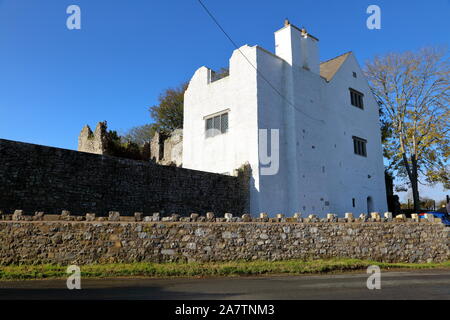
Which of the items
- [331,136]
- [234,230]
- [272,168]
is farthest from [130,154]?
[234,230]

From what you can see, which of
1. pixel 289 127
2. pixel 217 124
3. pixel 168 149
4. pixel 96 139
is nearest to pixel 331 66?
pixel 289 127

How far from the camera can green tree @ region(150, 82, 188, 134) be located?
47.2 metres

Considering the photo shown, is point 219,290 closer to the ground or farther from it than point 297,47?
closer to the ground

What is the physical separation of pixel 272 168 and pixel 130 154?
527 inches

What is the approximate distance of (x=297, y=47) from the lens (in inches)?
895

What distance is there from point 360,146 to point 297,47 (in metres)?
9.00

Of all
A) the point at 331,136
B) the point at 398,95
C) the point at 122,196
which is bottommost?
the point at 122,196

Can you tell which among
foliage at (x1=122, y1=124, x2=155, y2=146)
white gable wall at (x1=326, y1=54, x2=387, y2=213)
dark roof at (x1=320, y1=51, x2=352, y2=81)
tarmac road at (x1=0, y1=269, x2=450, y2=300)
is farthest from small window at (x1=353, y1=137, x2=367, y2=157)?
foliage at (x1=122, y1=124, x2=155, y2=146)

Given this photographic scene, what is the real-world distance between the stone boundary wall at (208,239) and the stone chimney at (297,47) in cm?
1178

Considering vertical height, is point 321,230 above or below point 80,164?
below

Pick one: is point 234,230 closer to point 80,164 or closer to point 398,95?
point 80,164

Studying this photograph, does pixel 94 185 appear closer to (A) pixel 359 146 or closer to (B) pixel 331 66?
(A) pixel 359 146

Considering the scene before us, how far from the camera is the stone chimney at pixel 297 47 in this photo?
2228 cm

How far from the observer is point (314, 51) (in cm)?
2389
